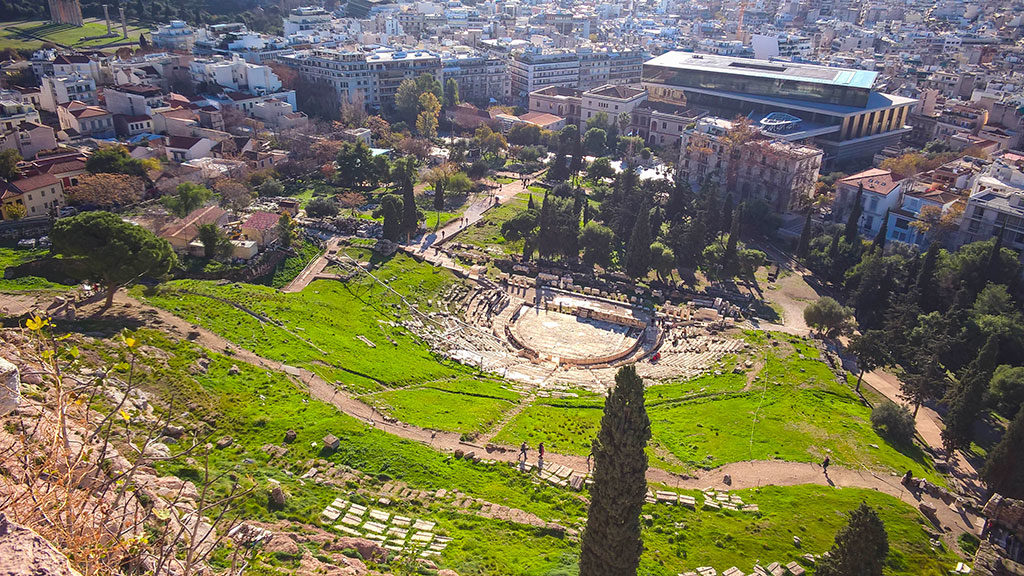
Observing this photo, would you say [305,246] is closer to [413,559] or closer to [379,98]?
[413,559]

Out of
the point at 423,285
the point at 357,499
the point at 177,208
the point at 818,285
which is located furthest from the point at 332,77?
the point at 357,499

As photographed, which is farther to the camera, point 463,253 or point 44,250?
point 463,253

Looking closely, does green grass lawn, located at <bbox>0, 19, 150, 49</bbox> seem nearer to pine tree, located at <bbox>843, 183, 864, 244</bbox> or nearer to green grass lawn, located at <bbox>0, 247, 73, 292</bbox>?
green grass lawn, located at <bbox>0, 247, 73, 292</bbox>

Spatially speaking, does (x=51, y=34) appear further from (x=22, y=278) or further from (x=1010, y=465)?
(x=1010, y=465)

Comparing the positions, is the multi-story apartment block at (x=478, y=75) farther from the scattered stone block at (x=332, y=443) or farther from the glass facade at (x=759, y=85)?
the scattered stone block at (x=332, y=443)

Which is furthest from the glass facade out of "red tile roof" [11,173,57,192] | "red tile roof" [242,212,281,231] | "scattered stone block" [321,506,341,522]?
"scattered stone block" [321,506,341,522]

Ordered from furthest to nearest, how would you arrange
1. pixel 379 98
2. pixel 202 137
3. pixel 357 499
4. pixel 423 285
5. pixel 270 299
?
pixel 379 98
pixel 202 137
pixel 423 285
pixel 270 299
pixel 357 499

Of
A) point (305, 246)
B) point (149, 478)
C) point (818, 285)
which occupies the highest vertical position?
point (149, 478)
